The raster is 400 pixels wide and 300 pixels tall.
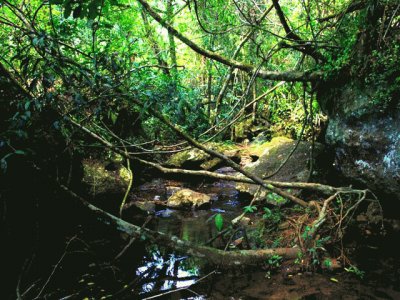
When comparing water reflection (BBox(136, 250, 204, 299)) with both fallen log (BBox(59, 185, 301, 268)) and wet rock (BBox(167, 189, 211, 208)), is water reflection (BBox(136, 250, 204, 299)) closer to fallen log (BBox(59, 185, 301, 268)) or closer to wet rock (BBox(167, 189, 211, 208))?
fallen log (BBox(59, 185, 301, 268))

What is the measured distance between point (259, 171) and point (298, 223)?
2840 millimetres

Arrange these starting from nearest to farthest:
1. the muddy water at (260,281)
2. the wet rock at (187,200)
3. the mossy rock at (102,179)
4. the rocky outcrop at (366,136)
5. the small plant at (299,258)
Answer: the muddy water at (260,281), the rocky outcrop at (366,136), the small plant at (299,258), the mossy rock at (102,179), the wet rock at (187,200)

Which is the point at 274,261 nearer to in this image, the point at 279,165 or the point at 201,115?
the point at 201,115

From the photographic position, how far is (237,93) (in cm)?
1444

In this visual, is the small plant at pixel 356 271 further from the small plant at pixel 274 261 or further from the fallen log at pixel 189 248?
the small plant at pixel 274 261

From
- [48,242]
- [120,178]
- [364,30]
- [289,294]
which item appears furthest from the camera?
[120,178]

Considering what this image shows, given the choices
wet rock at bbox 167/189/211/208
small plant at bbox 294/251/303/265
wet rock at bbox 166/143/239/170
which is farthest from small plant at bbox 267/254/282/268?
wet rock at bbox 166/143/239/170

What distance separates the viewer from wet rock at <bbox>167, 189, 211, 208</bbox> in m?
6.35

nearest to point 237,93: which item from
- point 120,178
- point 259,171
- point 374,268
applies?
point 259,171

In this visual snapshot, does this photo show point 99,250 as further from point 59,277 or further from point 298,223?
point 298,223

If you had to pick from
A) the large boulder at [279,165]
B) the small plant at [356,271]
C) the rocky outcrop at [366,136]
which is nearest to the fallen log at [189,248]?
the small plant at [356,271]

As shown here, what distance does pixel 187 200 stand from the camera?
21.0 feet

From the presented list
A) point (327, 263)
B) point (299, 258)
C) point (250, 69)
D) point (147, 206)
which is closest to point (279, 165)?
point (250, 69)

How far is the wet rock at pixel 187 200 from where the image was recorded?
6.35m
